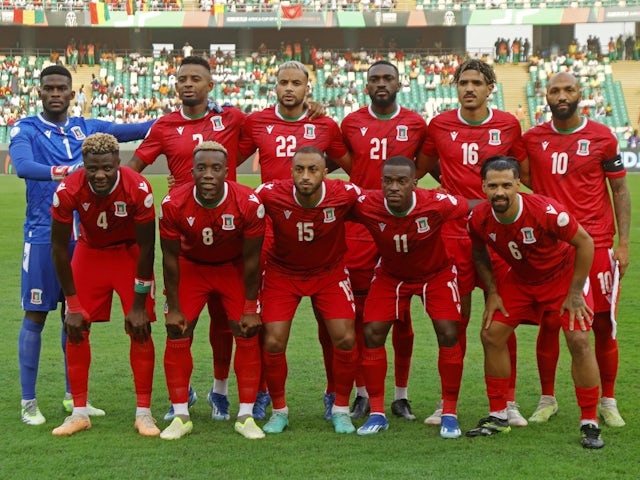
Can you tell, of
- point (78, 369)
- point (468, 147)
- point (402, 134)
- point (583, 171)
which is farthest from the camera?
point (402, 134)

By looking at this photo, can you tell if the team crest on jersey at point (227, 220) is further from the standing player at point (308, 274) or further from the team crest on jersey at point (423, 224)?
the team crest on jersey at point (423, 224)

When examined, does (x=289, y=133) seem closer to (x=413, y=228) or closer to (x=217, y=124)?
(x=217, y=124)

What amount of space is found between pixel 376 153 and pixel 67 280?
2.35m

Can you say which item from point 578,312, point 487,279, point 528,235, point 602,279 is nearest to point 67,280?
point 487,279

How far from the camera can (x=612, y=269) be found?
20.8 ft

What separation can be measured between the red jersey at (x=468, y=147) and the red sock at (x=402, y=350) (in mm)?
776

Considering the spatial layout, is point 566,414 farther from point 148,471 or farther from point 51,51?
point 51,51

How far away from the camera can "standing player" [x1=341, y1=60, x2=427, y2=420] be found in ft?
22.1

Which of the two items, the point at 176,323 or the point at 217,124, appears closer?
the point at 176,323

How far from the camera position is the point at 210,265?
6.30 metres

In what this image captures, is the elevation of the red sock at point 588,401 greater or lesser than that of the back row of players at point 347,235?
lesser

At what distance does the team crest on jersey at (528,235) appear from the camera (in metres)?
5.93

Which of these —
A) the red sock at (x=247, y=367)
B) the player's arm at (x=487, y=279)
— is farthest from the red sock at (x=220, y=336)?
the player's arm at (x=487, y=279)

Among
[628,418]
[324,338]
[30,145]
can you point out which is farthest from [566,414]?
[30,145]
